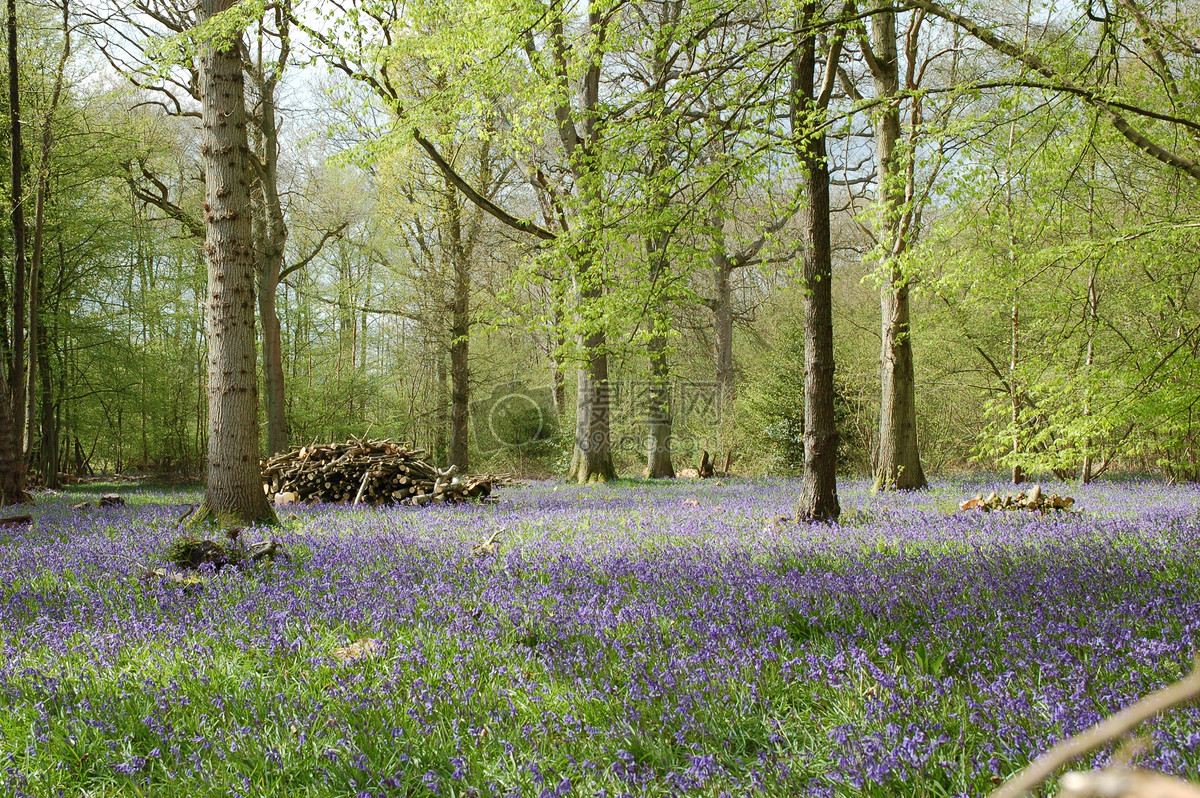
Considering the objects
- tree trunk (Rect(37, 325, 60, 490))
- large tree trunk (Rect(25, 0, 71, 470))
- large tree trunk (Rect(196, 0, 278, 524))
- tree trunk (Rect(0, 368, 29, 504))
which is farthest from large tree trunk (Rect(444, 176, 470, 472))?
large tree trunk (Rect(196, 0, 278, 524))

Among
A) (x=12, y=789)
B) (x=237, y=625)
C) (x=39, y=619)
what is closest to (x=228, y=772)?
(x=12, y=789)

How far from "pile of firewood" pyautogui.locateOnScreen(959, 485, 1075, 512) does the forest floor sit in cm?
230

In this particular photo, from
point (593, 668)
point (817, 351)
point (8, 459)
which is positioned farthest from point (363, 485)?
point (593, 668)

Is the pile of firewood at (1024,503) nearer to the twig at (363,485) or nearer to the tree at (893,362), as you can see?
the tree at (893,362)

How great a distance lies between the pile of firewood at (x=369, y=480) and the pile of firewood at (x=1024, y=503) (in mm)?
7162

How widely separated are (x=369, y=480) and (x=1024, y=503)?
937 centimetres

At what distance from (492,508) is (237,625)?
243 inches

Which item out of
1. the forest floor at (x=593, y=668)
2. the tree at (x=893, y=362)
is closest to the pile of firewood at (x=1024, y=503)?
the forest floor at (x=593, y=668)

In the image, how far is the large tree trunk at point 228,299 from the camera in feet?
25.0

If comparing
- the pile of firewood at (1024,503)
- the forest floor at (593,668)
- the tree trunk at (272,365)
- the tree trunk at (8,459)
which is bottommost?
the forest floor at (593,668)

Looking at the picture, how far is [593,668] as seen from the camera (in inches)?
127

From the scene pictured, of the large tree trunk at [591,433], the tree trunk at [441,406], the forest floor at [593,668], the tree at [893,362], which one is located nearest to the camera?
the forest floor at [593,668]

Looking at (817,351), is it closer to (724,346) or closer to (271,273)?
(271,273)

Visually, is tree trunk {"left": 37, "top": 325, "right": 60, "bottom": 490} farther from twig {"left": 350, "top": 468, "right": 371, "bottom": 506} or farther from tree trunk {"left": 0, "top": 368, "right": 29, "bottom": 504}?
twig {"left": 350, "top": 468, "right": 371, "bottom": 506}
